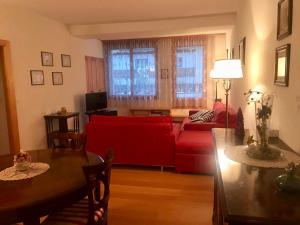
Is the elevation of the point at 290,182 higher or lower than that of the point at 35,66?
lower

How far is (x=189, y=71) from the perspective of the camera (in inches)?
294

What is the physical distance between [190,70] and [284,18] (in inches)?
213

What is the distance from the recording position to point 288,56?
199 cm

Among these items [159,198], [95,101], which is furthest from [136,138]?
[95,101]

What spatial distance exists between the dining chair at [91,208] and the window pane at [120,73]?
243 inches

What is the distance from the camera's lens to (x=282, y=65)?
2.14 m

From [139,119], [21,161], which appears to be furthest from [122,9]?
[21,161]

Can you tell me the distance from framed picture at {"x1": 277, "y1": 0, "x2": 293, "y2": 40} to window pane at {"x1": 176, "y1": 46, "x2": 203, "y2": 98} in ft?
17.0

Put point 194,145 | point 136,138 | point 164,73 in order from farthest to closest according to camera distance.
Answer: point 164,73 < point 136,138 < point 194,145

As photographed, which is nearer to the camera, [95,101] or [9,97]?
[9,97]

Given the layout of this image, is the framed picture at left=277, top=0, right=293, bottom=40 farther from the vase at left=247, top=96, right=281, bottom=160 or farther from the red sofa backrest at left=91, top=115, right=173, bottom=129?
the red sofa backrest at left=91, top=115, right=173, bottom=129

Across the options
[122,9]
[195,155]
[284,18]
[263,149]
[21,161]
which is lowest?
[195,155]

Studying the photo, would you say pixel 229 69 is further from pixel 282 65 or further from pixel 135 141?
pixel 135 141

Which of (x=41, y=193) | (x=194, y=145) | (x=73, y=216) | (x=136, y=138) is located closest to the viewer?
(x=41, y=193)
